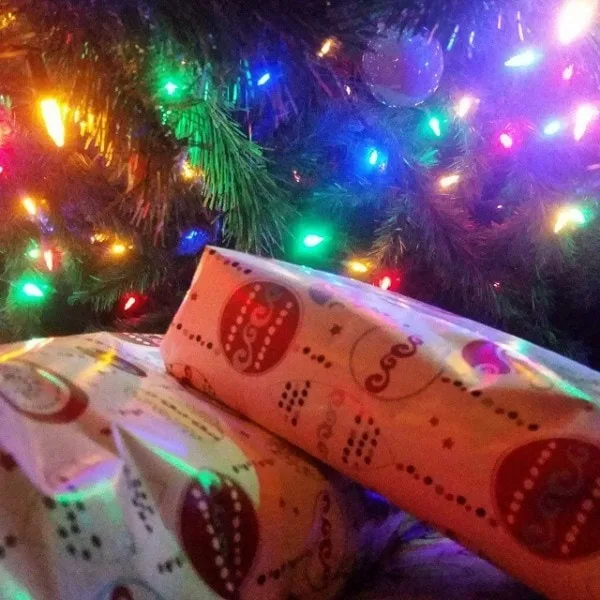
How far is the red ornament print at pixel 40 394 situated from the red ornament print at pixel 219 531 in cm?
8

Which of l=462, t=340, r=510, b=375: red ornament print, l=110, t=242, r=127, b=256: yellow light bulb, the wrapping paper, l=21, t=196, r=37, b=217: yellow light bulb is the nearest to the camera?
the wrapping paper

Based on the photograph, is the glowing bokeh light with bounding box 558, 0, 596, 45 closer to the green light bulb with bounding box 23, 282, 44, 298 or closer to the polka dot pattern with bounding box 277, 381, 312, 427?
the polka dot pattern with bounding box 277, 381, 312, 427

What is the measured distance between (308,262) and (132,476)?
0.54 metres

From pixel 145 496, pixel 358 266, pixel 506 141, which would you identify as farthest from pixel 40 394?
pixel 506 141

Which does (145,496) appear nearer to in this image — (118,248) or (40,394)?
(40,394)

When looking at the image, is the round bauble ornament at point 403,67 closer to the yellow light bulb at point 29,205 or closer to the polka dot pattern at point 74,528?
the yellow light bulb at point 29,205

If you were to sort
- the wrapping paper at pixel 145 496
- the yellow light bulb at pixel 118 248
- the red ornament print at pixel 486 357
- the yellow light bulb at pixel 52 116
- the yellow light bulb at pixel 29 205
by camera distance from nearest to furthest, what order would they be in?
the wrapping paper at pixel 145 496
the red ornament print at pixel 486 357
the yellow light bulb at pixel 52 116
the yellow light bulb at pixel 29 205
the yellow light bulb at pixel 118 248

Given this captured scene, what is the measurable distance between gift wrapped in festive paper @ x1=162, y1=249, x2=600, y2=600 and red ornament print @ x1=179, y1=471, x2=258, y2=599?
0.26 ft

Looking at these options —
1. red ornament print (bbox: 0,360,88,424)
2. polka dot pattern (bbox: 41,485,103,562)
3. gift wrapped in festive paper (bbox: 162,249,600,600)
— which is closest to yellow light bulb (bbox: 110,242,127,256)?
gift wrapped in festive paper (bbox: 162,249,600,600)

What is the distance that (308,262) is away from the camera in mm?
895

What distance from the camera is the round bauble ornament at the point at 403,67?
0.65 metres

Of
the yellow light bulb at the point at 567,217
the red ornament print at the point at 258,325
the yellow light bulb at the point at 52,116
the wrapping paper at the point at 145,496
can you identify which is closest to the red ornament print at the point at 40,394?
the wrapping paper at the point at 145,496

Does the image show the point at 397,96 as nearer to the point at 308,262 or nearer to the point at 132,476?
the point at 308,262

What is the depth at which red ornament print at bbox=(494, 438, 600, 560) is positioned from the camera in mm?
→ 382
